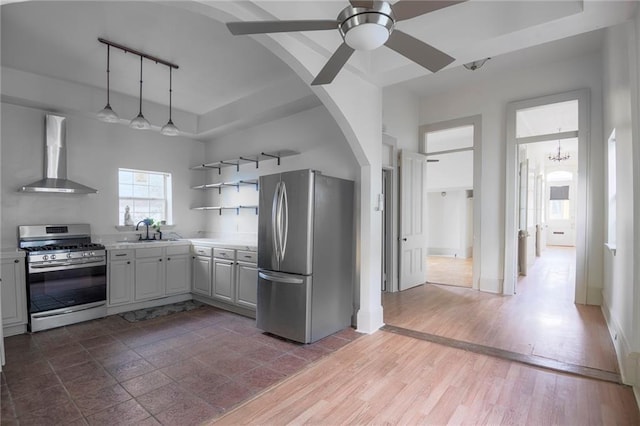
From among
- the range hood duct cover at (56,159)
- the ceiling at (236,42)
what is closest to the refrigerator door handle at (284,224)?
the ceiling at (236,42)

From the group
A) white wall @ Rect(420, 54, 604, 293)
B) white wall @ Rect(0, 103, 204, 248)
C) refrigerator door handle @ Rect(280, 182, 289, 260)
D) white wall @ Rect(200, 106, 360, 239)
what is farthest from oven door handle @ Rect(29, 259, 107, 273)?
white wall @ Rect(420, 54, 604, 293)

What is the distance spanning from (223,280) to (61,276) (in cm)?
184

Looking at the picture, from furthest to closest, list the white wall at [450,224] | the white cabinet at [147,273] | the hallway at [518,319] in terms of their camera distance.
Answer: the white wall at [450,224]
the white cabinet at [147,273]
the hallway at [518,319]

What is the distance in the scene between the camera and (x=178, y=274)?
4730 millimetres

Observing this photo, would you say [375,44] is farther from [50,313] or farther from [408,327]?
[50,313]

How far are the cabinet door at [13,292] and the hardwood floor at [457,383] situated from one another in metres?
3.06

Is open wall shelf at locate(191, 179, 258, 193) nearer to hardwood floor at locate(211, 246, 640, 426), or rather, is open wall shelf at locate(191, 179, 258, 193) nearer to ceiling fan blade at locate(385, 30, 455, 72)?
hardwood floor at locate(211, 246, 640, 426)

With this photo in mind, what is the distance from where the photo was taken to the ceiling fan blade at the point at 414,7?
1431mm

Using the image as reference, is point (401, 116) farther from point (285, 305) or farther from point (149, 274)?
point (149, 274)

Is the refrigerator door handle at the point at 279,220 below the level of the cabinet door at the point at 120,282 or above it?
above

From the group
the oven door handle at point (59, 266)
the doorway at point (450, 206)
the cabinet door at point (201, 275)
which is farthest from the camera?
the doorway at point (450, 206)

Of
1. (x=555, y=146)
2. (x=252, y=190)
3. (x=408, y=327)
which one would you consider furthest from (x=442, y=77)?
(x=555, y=146)

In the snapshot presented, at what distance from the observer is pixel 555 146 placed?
9656 mm

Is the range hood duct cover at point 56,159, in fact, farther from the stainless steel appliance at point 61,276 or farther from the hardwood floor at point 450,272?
the hardwood floor at point 450,272
